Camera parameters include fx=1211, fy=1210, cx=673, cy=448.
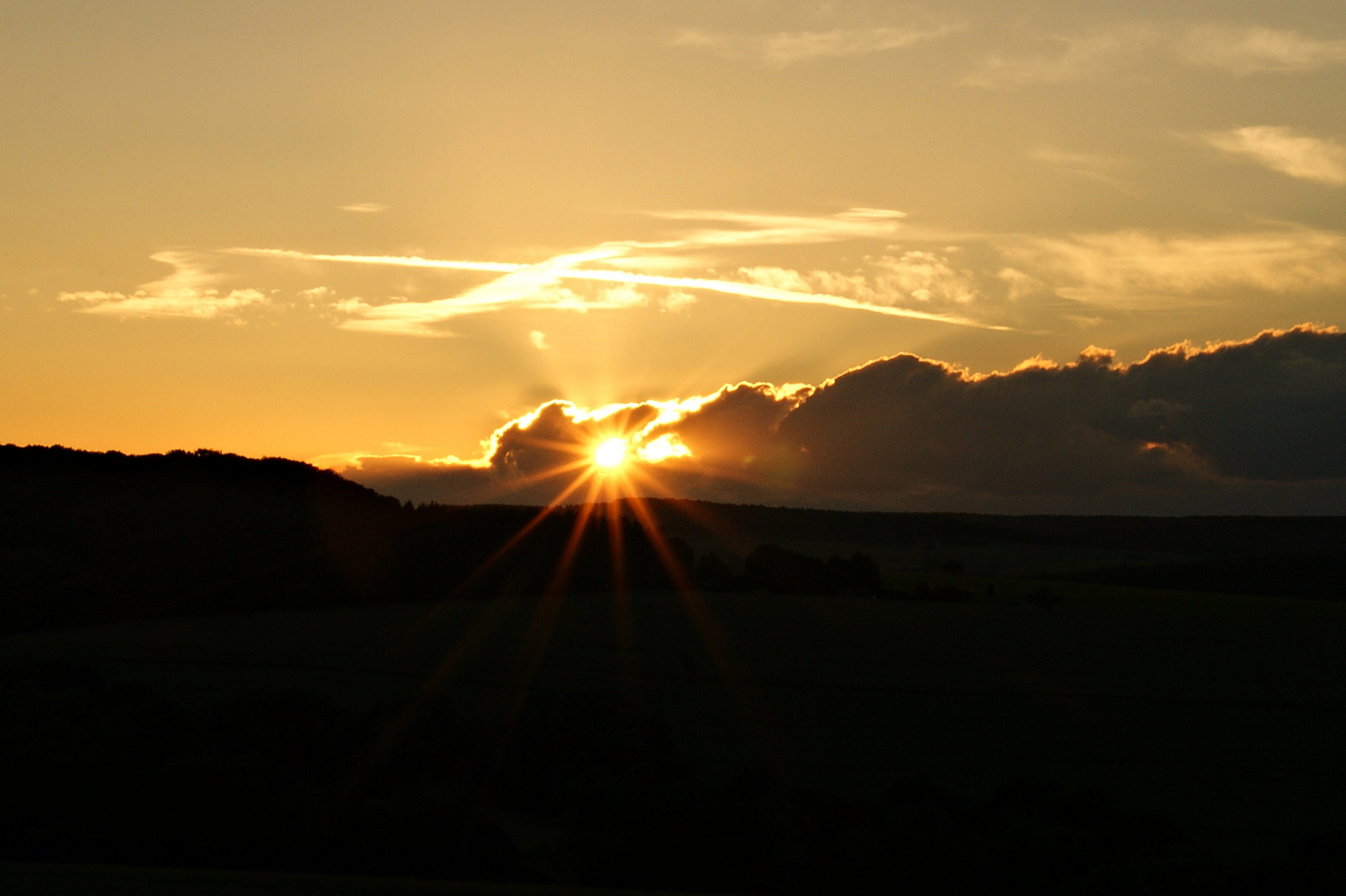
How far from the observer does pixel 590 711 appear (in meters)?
32.2

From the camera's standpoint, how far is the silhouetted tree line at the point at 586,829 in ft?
65.0

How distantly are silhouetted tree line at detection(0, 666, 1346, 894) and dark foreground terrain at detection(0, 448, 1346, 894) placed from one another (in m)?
0.07

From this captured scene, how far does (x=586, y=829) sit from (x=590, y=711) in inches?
377

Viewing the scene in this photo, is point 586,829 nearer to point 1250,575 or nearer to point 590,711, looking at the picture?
point 590,711

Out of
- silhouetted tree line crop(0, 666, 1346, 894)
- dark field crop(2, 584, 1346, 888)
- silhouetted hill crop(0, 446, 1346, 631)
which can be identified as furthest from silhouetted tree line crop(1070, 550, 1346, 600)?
silhouetted tree line crop(0, 666, 1346, 894)

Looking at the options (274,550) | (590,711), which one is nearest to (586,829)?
(590,711)

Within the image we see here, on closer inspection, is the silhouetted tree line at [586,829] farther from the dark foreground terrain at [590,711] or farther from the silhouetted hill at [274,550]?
the silhouetted hill at [274,550]

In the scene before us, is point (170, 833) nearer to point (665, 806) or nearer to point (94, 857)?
point (94, 857)

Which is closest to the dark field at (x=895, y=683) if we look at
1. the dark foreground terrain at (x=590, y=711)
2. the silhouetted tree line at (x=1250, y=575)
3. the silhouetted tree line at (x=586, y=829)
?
the dark foreground terrain at (x=590, y=711)

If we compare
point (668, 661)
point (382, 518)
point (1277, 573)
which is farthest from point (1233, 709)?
point (1277, 573)

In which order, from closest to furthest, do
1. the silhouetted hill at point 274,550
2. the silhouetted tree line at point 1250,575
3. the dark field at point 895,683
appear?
the dark field at point 895,683
the silhouetted hill at point 274,550
the silhouetted tree line at point 1250,575

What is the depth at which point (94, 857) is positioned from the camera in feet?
64.0

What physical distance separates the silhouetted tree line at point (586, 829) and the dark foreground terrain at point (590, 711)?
0.07 meters

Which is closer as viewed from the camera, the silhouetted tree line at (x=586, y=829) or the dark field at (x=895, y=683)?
the silhouetted tree line at (x=586, y=829)
